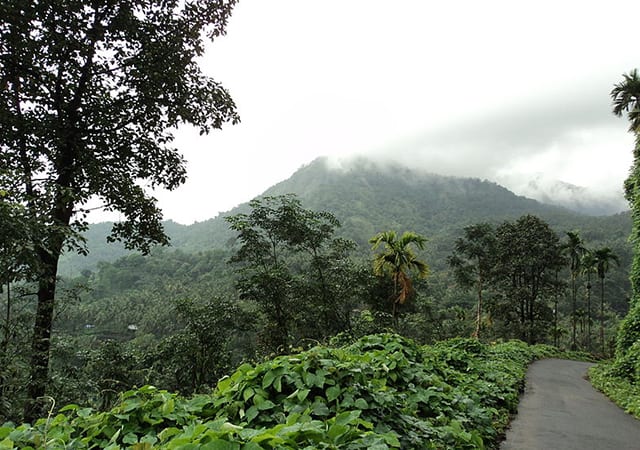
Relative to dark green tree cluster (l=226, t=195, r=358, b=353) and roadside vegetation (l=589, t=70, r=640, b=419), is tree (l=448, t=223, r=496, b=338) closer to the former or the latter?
roadside vegetation (l=589, t=70, r=640, b=419)

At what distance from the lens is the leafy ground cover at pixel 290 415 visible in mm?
1951

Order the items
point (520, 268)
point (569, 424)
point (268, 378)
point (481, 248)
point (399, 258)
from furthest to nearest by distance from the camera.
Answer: point (481, 248) < point (520, 268) < point (399, 258) < point (569, 424) < point (268, 378)

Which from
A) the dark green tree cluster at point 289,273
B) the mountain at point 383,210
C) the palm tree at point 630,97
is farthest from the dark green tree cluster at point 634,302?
the mountain at point 383,210

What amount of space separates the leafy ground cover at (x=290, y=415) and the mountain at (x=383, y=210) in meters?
72.1

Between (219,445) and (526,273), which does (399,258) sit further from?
(526,273)

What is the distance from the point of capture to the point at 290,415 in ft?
7.18

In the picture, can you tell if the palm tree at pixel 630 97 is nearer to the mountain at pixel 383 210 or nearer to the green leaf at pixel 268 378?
the green leaf at pixel 268 378

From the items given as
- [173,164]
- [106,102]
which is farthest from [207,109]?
[106,102]

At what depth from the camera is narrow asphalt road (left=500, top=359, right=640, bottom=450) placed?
15.6 ft

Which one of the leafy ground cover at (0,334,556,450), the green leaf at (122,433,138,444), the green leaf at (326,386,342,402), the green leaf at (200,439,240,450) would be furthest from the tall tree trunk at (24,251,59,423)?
the green leaf at (200,439,240,450)

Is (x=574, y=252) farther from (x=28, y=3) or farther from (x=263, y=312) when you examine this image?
(x=28, y=3)

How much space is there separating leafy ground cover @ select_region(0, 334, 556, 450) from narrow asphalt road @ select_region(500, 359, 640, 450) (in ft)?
2.36

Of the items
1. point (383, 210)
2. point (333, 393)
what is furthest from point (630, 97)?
point (383, 210)

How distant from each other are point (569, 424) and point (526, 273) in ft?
90.3
